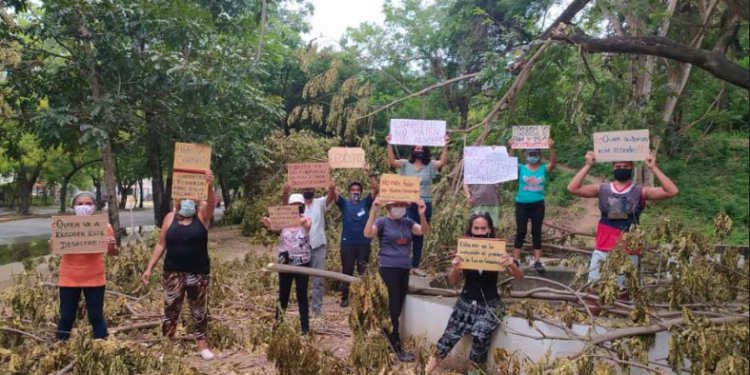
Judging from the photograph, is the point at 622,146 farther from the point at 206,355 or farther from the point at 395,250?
the point at 206,355

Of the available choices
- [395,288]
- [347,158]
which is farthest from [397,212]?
[347,158]

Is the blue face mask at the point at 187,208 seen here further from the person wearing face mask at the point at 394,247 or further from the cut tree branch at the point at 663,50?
the cut tree branch at the point at 663,50

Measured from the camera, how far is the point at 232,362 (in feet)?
15.7

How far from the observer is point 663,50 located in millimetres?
4645

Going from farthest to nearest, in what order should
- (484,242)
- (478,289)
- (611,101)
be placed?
(611,101), (478,289), (484,242)

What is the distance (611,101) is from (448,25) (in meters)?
14.3

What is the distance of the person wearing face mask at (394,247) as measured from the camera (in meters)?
4.43

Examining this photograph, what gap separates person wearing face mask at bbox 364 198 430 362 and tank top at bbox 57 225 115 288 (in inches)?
88.4

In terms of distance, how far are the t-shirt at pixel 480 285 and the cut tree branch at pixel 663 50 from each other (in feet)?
6.96

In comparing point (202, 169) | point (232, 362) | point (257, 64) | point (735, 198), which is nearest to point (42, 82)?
point (257, 64)

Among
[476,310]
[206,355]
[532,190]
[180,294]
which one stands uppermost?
[532,190]

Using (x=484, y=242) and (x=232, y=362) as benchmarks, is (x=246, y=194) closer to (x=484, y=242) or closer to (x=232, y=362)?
(x=232, y=362)

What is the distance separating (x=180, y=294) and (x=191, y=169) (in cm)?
115

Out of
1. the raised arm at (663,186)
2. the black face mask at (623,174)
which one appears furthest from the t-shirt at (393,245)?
the raised arm at (663,186)
